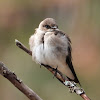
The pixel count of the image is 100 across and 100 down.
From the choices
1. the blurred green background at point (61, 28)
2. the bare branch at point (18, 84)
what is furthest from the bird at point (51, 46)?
the blurred green background at point (61, 28)

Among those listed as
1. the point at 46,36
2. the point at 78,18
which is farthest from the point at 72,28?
the point at 46,36

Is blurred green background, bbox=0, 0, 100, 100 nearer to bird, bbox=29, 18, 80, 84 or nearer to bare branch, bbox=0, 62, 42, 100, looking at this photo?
bird, bbox=29, 18, 80, 84

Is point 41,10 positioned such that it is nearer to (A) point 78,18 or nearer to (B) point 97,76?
(A) point 78,18

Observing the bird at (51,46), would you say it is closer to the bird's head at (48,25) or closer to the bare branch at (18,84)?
the bird's head at (48,25)

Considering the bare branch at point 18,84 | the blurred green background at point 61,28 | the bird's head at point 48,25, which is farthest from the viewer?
the blurred green background at point 61,28

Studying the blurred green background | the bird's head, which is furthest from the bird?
the blurred green background

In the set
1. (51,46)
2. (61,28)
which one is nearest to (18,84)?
(51,46)
